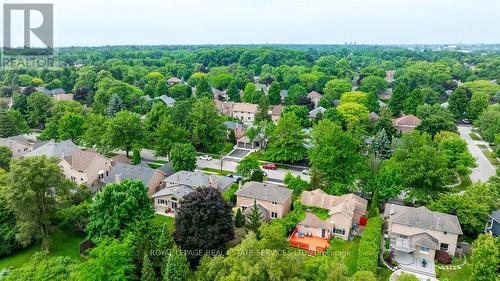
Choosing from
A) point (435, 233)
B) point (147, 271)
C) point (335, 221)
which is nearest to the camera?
point (147, 271)

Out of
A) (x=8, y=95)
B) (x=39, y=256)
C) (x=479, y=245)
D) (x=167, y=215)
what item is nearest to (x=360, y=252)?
(x=479, y=245)

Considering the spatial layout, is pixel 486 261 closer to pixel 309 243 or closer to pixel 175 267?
pixel 309 243

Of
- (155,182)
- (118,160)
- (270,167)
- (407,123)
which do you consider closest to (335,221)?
(270,167)

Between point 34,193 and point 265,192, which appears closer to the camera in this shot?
point 34,193

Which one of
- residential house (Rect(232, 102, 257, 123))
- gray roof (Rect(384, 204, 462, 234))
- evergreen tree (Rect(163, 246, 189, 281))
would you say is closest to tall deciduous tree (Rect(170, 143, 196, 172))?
evergreen tree (Rect(163, 246, 189, 281))

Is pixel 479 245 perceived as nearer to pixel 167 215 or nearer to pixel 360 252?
pixel 360 252

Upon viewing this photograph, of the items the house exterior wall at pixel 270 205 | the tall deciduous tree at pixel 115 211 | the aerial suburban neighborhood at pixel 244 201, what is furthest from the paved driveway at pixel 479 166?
the tall deciduous tree at pixel 115 211

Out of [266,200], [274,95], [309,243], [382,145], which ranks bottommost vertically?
[309,243]
